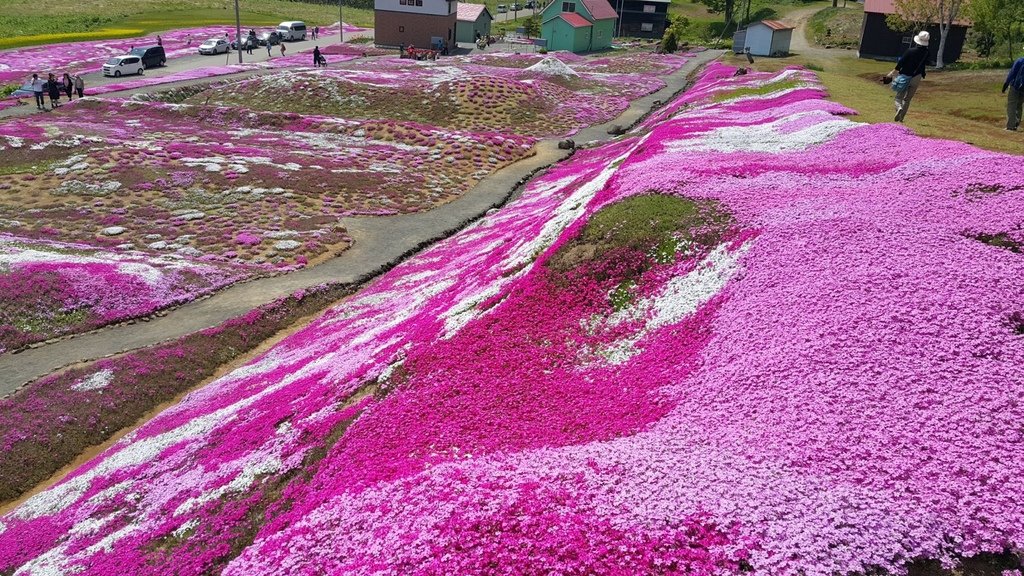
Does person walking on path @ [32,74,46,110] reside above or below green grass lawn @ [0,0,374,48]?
below

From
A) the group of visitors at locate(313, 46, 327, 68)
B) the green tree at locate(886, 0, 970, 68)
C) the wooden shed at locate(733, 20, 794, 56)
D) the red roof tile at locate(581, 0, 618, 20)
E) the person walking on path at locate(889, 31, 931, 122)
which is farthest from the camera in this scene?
the red roof tile at locate(581, 0, 618, 20)

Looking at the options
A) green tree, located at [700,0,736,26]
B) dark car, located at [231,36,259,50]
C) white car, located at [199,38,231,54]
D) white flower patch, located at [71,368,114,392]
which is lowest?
white flower patch, located at [71,368,114,392]

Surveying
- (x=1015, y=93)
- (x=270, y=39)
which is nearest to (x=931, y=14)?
(x=1015, y=93)

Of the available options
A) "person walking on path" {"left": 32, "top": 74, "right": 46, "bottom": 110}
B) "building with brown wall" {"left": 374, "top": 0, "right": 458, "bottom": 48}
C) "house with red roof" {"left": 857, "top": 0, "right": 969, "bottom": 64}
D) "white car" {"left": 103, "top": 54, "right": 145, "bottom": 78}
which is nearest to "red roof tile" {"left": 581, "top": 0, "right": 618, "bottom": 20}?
"building with brown wall" {"left": 374, "top": 0, "right": 458, "bottom": 48}

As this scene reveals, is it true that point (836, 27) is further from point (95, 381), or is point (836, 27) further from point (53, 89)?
point (95, 381)

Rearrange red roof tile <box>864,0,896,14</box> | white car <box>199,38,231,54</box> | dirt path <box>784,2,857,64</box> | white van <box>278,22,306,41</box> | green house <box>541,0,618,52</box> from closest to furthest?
red roof tile <box>864,0,896,14</box> → dirt path <box>784,2,857,64</box> → white car <box>199,38,231,54</box> → white van <box>278,22,306,41</box> → green house <box>541,0,618,52</box>

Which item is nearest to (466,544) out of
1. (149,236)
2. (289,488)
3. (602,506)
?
(602,506)

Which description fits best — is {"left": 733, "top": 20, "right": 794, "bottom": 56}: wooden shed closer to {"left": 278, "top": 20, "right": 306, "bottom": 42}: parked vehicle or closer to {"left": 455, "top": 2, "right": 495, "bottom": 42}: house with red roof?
{"left": 455, "top": 2, "right": 495, "bottom": 42}: house with red roof

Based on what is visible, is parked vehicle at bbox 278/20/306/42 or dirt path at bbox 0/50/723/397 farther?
parked vehicle at bbox 278/20/306/42
